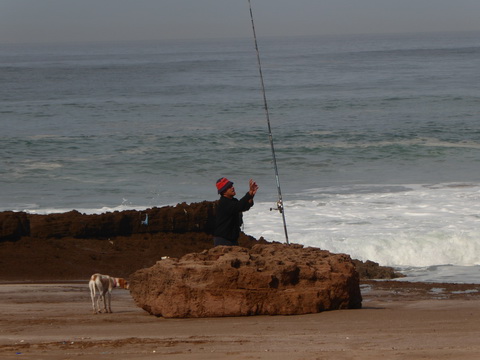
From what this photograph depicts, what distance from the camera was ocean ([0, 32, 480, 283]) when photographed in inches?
560

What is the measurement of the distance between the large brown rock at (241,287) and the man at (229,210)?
0.47 meters

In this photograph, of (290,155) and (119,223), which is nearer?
(119,223)

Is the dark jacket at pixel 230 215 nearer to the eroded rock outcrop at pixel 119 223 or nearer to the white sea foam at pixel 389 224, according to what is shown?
the eroded rock outcrop at pixel 119 223

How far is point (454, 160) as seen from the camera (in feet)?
76.4

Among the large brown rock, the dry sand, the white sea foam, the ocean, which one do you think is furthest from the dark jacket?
the white sea foam

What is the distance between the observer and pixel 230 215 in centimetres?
Answer: 782

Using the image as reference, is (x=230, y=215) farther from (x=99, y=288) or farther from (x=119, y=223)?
(x=119, y=223)

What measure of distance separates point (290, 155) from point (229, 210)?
16.6 meters

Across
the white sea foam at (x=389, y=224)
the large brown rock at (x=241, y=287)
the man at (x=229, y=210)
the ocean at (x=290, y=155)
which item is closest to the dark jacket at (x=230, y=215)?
the man at (x=229, y=210)

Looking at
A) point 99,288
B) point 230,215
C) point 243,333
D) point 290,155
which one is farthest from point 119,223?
point 290,155

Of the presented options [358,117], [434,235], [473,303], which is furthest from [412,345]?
[358,117]

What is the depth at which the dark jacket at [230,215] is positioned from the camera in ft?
25.2

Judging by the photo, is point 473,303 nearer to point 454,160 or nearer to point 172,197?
point 172,197

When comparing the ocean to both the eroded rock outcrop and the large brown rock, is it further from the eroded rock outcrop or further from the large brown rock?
the large brown rock
